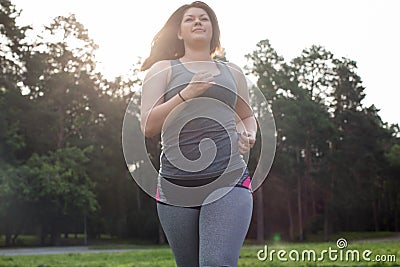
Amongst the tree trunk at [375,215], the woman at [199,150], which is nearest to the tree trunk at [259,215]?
the tree trunk at [375,215]

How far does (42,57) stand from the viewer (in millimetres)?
24578

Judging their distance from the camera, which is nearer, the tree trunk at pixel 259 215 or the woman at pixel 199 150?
the woman at pixel 199 150

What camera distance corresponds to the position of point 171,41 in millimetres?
2096

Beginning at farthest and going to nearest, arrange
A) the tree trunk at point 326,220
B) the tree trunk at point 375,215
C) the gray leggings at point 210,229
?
1. the tree trunk at point 375,215
2. the tree trunk at point 326,220
3. the gray leggings at point 210,229

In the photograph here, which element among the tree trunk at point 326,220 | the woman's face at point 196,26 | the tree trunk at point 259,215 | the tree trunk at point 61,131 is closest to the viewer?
the woman's face at point 196,26

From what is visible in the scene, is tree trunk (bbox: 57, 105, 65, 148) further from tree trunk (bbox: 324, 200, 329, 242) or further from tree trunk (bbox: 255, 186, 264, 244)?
tree trunk (bbox: 324, 200, 329, 242)

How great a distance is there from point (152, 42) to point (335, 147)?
93.6ft

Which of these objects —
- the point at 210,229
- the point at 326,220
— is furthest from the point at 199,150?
the point at 326,220

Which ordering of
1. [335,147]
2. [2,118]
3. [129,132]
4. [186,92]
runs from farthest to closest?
[335,147] → [2,118] → [129,132] → [186,92]

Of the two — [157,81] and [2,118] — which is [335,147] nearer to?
[2,118]

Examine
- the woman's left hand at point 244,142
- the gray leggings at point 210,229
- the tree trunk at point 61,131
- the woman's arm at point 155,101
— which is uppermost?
the tree trunk at point 61,131

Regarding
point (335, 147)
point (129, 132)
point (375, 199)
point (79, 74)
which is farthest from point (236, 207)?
point (375, 199)

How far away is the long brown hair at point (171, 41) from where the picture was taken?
2059mm

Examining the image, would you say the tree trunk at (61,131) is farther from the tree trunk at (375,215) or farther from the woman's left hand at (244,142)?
the woman's left hand at (244,142)
